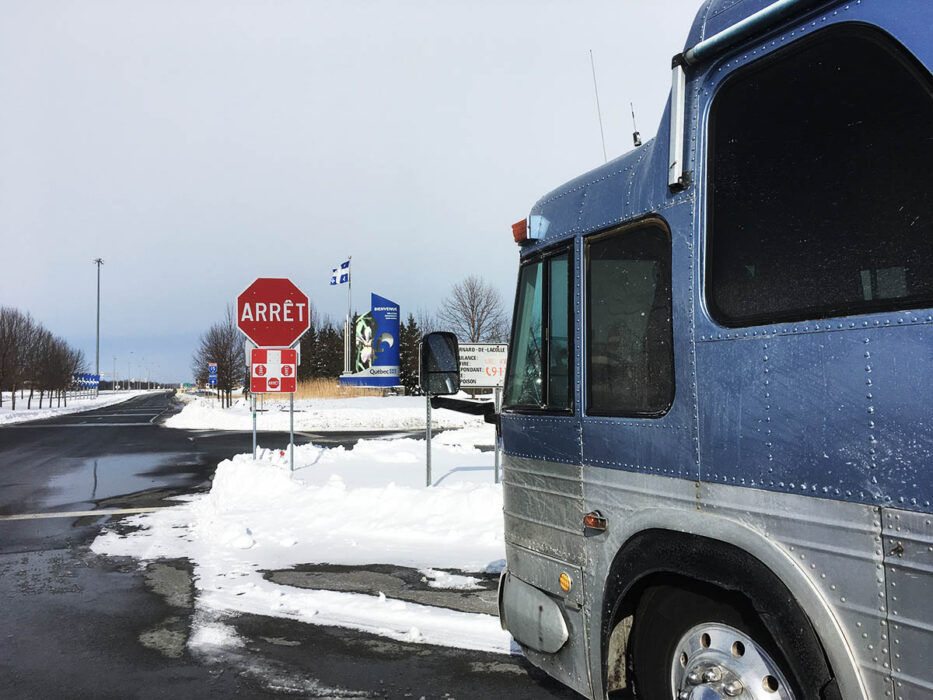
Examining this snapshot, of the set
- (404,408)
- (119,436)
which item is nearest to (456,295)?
(404,408)

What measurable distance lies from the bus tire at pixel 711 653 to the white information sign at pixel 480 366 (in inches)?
284

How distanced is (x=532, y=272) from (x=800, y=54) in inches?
66.4

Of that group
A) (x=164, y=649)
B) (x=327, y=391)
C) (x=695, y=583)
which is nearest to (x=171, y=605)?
(x=164, y=649)

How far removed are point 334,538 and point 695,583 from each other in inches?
240

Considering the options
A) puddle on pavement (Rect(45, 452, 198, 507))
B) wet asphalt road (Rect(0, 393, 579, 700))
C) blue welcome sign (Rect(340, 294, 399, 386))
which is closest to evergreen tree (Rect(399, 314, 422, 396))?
blue welcome sign (Rect(340, 294, 399, 386))

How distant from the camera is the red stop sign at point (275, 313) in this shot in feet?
38.9

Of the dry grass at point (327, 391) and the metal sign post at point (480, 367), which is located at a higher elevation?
the metal sign post at point (480, 367)

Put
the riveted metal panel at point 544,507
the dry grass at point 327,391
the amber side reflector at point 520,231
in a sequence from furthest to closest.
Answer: the dry grass at point 327,391, the amber side reflector at point 520,231, the riveted metal panel at point 544,507

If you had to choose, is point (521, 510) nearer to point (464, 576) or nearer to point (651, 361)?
point (651, 361)

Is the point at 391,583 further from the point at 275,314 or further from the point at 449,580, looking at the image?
the point at 275,314

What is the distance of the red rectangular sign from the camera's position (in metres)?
11.8

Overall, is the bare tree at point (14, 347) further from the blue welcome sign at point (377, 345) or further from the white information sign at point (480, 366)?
the white information sign at point (480, 366)

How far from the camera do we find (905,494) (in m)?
1.77

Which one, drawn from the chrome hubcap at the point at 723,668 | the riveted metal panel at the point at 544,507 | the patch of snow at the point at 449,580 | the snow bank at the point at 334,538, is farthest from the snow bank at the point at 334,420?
the chrome hubcap at the point at 723,668
